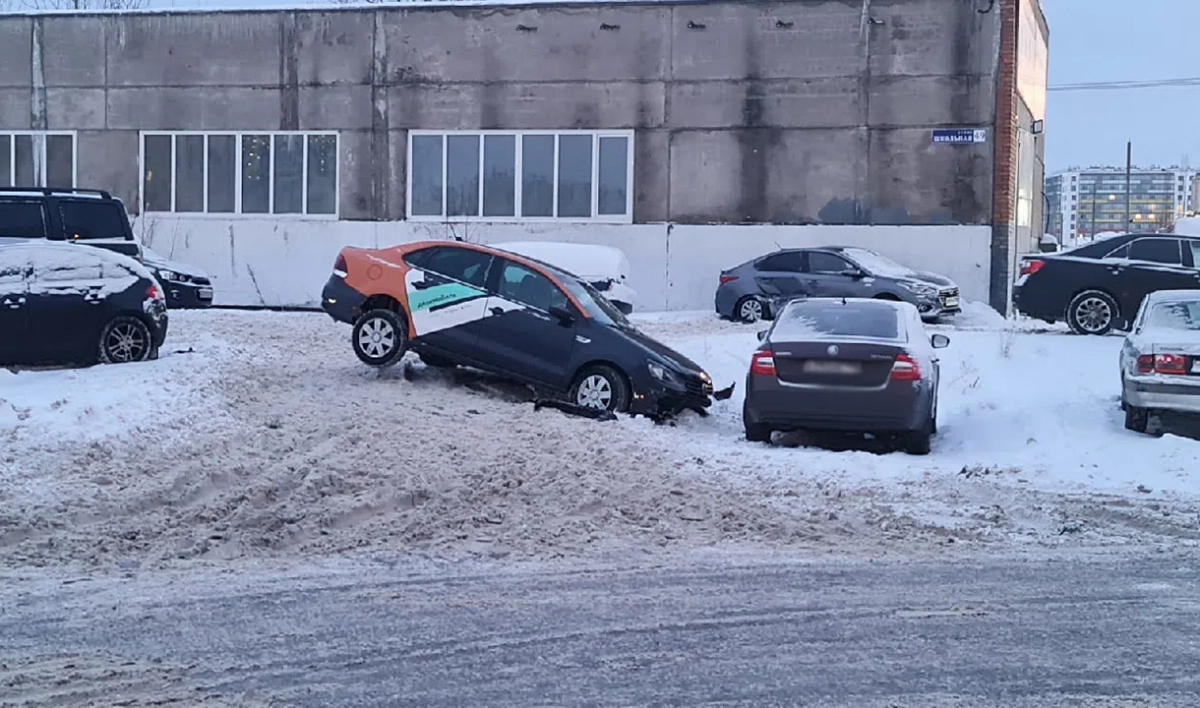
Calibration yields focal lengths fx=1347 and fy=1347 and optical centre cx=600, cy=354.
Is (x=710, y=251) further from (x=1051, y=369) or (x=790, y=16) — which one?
(x=1051, y=369)

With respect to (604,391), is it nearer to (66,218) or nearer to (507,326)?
(507,326)

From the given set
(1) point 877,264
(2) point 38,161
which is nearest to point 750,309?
(1) point 877,264

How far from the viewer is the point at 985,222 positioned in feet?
82.3

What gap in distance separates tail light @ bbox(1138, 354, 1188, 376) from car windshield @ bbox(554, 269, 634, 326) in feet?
16.3

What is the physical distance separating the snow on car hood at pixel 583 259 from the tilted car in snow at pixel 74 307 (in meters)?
7.45

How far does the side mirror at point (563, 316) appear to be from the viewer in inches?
520

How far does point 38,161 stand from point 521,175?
10.5m

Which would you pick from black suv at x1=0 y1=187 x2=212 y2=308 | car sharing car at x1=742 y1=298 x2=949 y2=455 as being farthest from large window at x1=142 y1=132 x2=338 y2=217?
car sharing car at x1=742 y1=298 x2=949 y2=455

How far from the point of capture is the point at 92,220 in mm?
17812

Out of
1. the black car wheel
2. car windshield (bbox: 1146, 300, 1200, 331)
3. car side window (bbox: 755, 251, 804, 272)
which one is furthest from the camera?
the black car wheel

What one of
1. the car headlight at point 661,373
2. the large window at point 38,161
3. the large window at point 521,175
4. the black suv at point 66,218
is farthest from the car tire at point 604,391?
the large window at point 38,161

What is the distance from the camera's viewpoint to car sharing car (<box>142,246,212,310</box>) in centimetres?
2114

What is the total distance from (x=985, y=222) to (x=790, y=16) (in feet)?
17.6

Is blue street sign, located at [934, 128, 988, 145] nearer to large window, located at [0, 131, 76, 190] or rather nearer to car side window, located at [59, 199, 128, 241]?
car side window, located at [59, 199, 128, 241]
